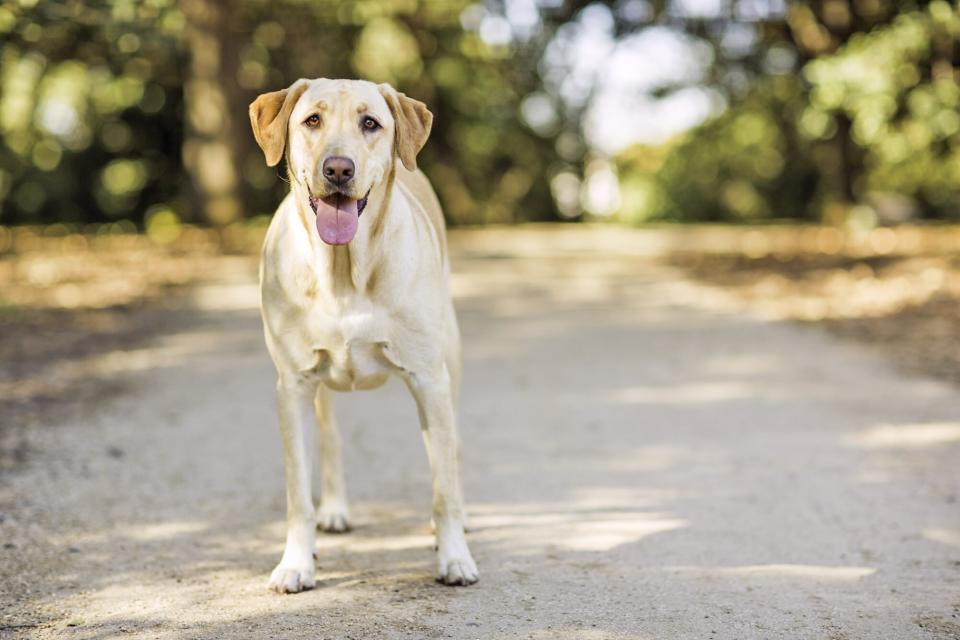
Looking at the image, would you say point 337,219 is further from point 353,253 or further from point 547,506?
point 547,506

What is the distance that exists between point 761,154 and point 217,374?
2415 centimetres

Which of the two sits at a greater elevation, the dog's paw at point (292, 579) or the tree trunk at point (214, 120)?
the tree trunk at point (214, 120)

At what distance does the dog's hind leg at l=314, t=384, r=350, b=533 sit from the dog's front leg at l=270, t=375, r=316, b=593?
60 centimetres

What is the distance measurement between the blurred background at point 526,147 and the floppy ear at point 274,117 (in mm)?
4059

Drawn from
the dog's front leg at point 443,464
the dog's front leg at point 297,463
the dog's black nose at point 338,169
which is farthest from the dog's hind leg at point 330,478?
the dog's black nose at point 338,169

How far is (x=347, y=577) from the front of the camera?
4.06m

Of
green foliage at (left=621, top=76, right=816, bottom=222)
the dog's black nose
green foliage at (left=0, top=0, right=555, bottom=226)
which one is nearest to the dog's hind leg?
the dog's black nose

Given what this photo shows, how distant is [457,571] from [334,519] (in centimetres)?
92

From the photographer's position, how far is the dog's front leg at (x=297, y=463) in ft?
13.1

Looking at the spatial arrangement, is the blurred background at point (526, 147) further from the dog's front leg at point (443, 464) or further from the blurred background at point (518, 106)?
the dog's front leg at point (443, 464)

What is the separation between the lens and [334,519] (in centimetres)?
468

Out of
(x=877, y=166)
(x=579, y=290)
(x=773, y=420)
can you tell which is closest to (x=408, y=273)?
(x=773, y=420)

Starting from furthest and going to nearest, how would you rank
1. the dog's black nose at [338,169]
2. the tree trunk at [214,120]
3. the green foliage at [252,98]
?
the green foliage at [252,98] → the tree trunk at [214,120] → the dog's black nose at [338,169]

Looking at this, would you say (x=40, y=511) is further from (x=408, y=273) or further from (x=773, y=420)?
(x=773, y=420)
